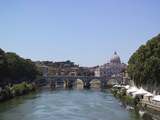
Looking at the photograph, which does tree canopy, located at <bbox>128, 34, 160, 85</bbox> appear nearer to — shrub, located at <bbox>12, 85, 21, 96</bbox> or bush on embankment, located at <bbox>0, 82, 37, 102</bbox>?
bush on embankment, located at <bbox>0, 82, 37, 102</bbox>

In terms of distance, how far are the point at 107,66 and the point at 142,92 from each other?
147m

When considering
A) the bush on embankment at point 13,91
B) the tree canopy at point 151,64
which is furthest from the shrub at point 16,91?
the tree canopy at point 151,64

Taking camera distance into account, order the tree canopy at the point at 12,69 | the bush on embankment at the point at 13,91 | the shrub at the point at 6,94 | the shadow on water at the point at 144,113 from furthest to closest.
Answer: the tree canopy at the point at 12,69
the shrub at the point at 6,94
the bush on embankment at the point at 13,91
the shadow on water at the point at 144,113

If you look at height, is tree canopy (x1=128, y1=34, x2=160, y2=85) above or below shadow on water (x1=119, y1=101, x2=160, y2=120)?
above

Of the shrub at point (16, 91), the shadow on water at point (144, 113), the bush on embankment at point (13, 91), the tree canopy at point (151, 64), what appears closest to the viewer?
the shadow on water at point (144, 113)

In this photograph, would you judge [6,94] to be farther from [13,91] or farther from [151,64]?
[151,64]

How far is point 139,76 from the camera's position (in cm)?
5312

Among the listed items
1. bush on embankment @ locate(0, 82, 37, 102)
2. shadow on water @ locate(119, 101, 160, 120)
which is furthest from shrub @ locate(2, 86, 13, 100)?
shadow on water @ locate(119, 101, 160, 120)

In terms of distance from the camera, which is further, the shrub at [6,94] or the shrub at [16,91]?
the shrub at [16,91]

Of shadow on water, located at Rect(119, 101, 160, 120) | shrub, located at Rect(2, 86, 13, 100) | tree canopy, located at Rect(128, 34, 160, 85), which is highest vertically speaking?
tree canopy, located at Rect(128, 34, 160, 85)

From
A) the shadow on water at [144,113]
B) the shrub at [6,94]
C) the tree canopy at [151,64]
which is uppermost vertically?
the tree canopy at [151,64]

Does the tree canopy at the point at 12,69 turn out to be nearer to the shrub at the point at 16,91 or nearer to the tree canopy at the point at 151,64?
the shrub at the point at 16,91

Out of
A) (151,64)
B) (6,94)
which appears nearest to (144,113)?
(151,64)

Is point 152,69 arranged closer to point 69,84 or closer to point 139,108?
point 139,108
